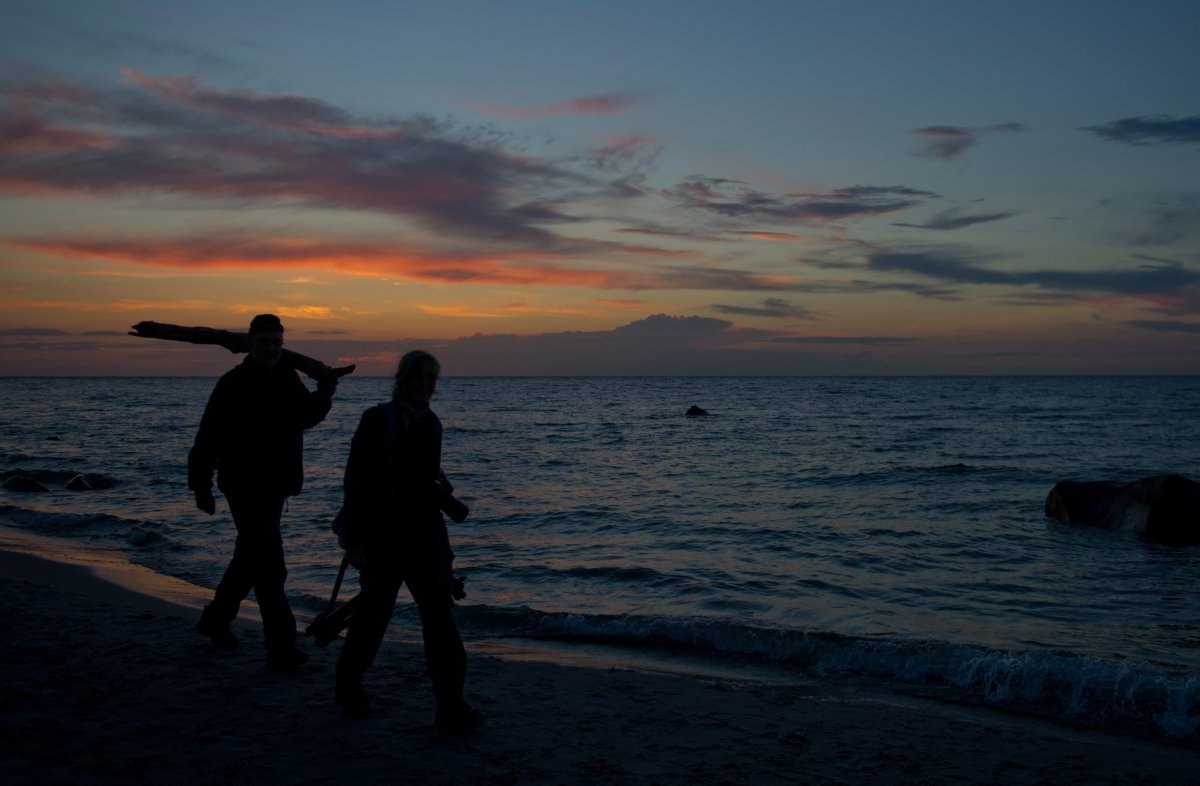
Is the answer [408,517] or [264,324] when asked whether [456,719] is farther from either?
[264,324]

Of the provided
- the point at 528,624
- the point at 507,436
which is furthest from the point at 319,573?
the point at 507,436

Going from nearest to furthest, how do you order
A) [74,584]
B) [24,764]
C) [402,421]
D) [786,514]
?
[24,764]
[402,421]
[74,584]
[786,514]

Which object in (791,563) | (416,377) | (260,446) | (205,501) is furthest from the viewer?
(791,563)

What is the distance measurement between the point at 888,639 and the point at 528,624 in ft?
10.7

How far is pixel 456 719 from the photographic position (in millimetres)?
4680

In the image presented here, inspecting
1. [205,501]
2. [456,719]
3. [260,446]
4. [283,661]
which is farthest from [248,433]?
[456,719]

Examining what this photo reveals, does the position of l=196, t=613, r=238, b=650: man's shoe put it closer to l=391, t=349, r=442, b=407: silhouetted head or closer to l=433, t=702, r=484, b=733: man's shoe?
l=433, t=702, r=484, b=733: man's shoe

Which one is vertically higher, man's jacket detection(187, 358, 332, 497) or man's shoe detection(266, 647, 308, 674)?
man's jacket detection(187, 358, 332, 497)

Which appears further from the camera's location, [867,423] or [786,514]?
[867,423]

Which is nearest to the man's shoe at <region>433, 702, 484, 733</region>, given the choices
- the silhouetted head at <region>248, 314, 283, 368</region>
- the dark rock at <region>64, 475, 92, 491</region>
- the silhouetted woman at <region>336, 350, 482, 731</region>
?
the silhouetted woman at <region>336, 350, 482, 731</region>

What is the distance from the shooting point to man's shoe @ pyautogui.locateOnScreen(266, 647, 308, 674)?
18.6 feet

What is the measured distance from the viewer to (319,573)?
34.0 ft

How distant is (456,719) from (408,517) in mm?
1160

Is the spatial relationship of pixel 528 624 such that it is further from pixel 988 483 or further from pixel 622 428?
pixel 622 428
